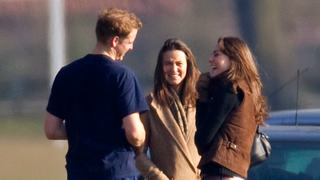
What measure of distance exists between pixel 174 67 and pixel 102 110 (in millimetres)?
673

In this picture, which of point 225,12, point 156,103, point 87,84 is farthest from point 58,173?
point 87,84

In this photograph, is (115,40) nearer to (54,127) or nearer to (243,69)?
(54,127)

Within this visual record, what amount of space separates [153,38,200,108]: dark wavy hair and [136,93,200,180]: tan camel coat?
6 cm

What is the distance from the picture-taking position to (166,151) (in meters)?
2.60

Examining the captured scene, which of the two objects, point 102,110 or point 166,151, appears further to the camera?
point 166,151

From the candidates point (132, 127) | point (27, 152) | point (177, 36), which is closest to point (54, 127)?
point (132, 127)

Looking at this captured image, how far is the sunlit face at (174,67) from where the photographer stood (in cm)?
271

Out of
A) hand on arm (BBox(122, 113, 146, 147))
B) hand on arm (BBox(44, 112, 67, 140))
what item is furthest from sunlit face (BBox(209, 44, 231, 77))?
hand on arm (BBox(44, 112, 67, 140))

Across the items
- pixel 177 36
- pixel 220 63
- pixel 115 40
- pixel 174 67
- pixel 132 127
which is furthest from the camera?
pixel 177 36

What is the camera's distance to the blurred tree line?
574 centimetres

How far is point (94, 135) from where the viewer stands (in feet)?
7.15

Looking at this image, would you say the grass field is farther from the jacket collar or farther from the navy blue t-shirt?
the navy blue t-shirt

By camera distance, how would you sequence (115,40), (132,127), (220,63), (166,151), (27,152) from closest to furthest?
(132,127)
(115,40)
(220,63)
(166,151)
(27,152)

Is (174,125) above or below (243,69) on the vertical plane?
below
